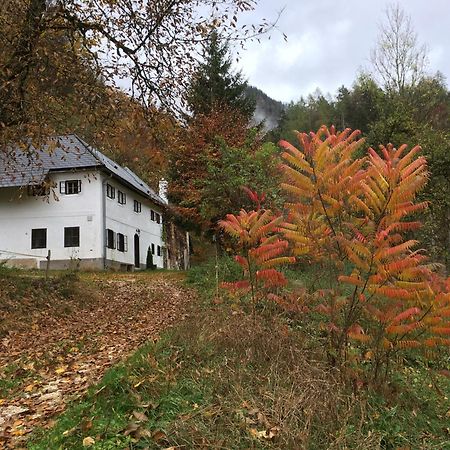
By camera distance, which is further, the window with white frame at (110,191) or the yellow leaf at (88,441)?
the window with white frame at (110,191)

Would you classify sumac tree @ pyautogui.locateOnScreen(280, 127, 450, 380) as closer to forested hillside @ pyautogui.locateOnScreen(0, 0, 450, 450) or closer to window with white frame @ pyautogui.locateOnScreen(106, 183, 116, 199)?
forested hillside @ pyautogui.locateOnScreen(0, 0, 450, 450)

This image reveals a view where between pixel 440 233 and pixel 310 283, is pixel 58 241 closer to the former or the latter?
pixel 440 233

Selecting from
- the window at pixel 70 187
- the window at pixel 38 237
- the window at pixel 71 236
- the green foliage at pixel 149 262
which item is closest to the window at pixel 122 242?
the window at pixel 71 236

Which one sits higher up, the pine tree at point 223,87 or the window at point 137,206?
the pine tree at point 223,87

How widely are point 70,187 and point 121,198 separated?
3.74m

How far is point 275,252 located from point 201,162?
1593 centimetres

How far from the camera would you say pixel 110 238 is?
96.9ft

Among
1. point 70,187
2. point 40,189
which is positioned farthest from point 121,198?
point 40,189

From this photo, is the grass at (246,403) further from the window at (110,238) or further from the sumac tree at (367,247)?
the window at (110,238)

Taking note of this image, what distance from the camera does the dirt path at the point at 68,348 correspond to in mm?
5523

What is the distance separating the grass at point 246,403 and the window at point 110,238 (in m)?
23.3

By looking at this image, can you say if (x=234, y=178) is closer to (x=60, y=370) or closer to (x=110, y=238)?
(x=60, y=370)

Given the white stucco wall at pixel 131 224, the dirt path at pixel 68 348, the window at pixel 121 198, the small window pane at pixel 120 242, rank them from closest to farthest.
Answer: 1. the dirt path at pixel 68 348
2. the white stucco wall at pixel 131 224
3. the small window pane at pixel 120 242
4. the window at pixel 121 198

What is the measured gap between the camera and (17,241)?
29078mm
